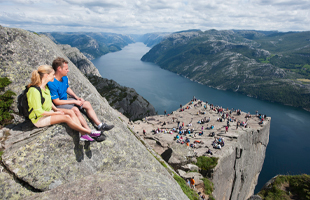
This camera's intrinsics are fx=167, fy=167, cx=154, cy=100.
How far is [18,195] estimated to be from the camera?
685cm

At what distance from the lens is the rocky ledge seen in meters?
29.0

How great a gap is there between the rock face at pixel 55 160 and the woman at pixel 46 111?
49cm

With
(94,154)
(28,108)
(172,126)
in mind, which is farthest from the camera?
(172,126)

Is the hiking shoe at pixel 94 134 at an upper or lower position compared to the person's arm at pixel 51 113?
lower

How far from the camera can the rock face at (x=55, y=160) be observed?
717 cm

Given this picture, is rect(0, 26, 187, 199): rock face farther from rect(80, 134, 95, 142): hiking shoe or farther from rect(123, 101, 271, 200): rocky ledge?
rect(123, 101, 271, 200): rocky ledge

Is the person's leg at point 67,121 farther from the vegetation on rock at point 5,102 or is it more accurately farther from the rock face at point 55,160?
the vegetation on rock at point 5,102

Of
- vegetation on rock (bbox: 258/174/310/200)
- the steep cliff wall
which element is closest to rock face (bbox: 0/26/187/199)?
the steep cliff wall

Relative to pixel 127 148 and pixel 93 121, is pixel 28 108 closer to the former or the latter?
pixel 93 121

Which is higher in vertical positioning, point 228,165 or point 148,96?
point 228,165

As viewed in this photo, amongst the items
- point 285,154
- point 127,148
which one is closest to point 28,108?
point 127,148

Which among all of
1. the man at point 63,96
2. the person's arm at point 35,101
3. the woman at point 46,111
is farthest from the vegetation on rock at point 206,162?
the person's arm at point 35,101

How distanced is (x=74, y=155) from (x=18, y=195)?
2.48m

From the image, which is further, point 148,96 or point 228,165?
point 148,96
